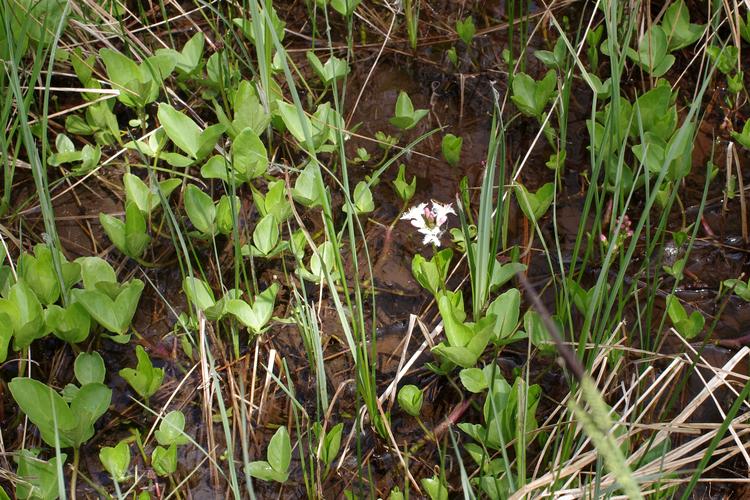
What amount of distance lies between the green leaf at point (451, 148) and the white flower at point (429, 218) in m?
0.13

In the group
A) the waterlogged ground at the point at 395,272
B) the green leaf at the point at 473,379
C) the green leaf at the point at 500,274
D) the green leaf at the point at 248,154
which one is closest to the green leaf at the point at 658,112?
the waterlogged ground at the point at 395,272

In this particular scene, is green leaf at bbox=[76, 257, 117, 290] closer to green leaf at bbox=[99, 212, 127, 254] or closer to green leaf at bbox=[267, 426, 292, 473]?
green leaf at bbox=[99, 212, 127, 254]

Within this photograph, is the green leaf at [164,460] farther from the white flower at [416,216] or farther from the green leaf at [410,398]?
the white flower at [416,216]

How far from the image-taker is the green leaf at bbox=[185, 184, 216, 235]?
166cm

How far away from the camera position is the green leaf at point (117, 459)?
142cm

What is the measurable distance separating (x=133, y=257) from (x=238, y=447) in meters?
0.47

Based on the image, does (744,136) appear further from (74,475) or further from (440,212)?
(74,475)

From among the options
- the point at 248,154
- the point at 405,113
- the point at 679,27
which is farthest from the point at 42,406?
the point at 679,27

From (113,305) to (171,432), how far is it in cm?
27

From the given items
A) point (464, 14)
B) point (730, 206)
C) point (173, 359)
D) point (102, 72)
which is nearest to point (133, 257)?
point (173, 359)

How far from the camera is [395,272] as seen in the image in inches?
69.4

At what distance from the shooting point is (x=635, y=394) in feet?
4.93

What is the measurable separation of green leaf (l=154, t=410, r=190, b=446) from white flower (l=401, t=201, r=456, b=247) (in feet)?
2.01

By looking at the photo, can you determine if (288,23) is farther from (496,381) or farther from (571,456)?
(571,456)
